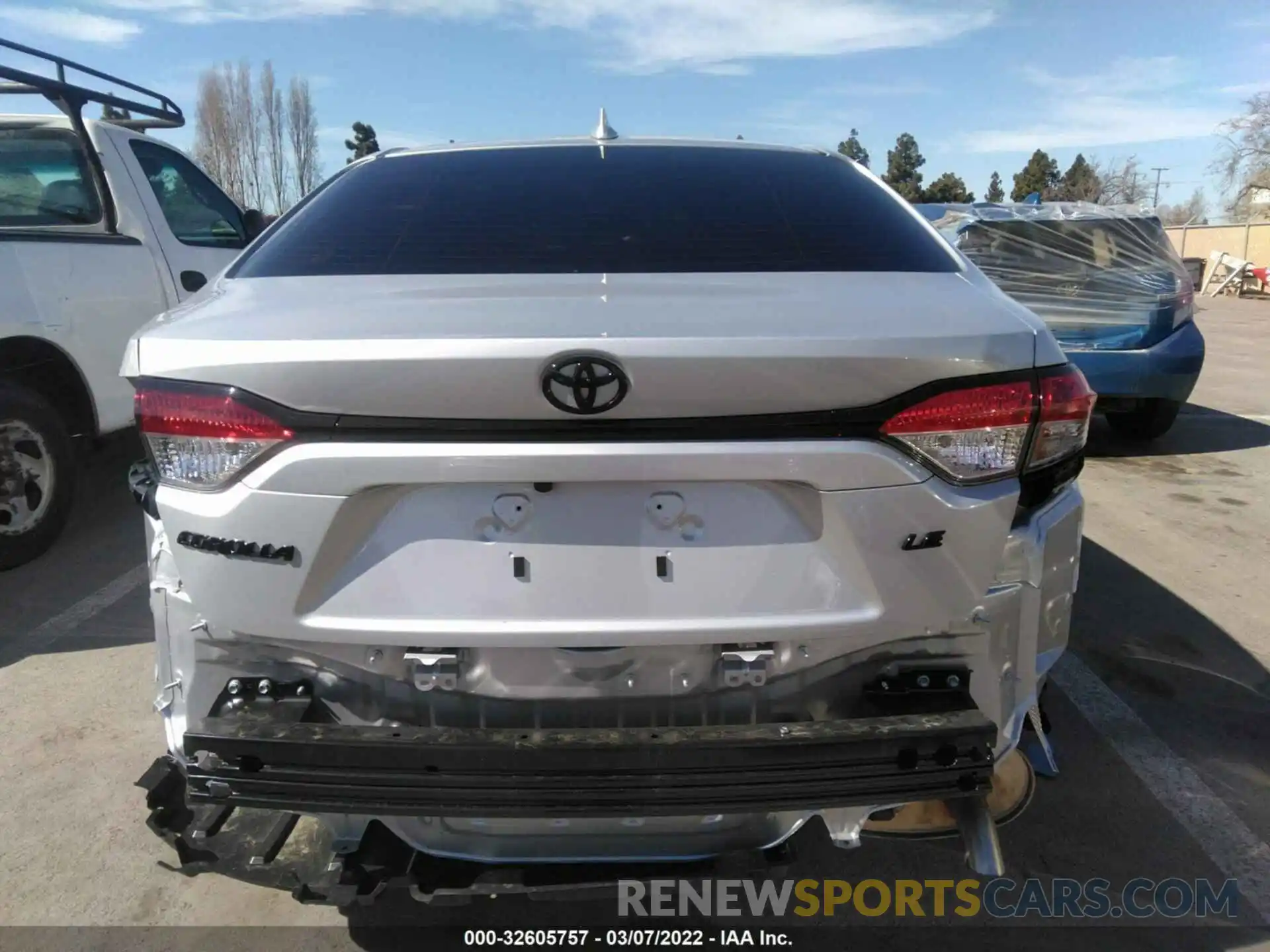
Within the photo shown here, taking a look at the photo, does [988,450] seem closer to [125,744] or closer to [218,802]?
[218,802]

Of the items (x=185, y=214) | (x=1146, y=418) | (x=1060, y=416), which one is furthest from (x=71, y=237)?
(x=1146, y=418)

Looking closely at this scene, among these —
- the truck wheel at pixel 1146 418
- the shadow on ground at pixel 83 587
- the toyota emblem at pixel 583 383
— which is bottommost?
the shadow on ground at pixel 83 587

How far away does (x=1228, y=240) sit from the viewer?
3173 cm

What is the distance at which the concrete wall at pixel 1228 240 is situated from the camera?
29984 millimetres

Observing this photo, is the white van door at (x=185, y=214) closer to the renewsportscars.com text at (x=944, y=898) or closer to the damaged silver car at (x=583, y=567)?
the damaged silver car at (x=583, y=567)

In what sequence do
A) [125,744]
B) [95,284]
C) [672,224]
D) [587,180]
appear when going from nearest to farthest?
[672,224]
[587,180]
[125,744]
[95,284]

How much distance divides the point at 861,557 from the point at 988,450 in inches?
12.2

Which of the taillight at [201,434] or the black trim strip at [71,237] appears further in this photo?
the black trim strip at [71,237]

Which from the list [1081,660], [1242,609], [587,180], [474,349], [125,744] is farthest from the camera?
[1242,609]

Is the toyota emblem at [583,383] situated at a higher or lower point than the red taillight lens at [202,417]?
higher

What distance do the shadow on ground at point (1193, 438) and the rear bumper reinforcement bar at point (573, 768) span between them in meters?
6.01

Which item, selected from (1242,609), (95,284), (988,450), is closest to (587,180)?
(988,450)

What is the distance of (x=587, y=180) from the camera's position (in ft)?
8.35

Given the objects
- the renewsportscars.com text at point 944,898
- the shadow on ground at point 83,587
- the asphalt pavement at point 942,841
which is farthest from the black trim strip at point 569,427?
the shadow on ground at point 83,587
